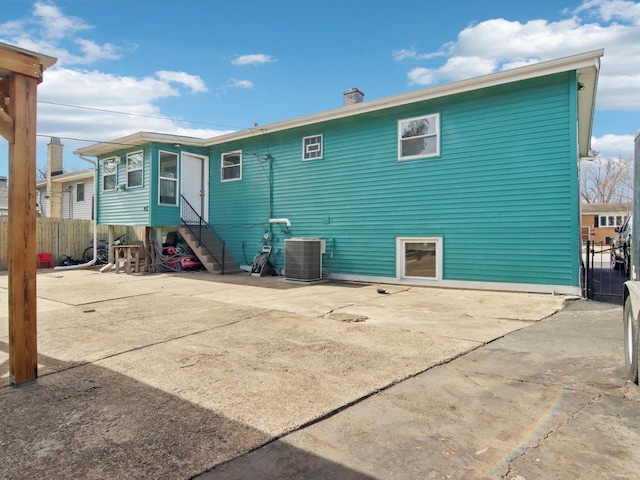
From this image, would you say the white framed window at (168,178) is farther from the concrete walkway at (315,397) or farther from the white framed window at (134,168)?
the concrete walkway at (315,397)

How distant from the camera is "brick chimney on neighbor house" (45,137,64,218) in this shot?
19984 mm

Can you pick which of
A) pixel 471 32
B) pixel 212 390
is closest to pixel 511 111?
pixel 471 32

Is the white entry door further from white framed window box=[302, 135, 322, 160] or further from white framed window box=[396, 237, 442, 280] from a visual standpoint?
white framed window box=[396, 237, 442, 280]

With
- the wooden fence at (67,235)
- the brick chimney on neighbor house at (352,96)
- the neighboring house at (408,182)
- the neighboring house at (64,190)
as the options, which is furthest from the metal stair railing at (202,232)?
the neighboring house at (64,190)

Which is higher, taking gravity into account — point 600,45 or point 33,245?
point 600,45

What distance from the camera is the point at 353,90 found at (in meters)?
11.5

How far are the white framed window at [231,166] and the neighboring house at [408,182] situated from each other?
0.05 metres

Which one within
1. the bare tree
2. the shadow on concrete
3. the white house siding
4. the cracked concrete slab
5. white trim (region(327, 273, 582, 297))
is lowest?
the shadow on concrete

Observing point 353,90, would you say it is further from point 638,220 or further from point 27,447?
point 27,447

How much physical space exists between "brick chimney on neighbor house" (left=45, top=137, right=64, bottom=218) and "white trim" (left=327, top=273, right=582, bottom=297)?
55.8 ft

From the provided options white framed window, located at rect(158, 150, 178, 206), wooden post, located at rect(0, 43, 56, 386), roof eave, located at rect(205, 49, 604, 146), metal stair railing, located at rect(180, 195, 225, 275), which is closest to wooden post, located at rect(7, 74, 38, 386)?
wooden post, located at rect(0, 43, 56, 386)

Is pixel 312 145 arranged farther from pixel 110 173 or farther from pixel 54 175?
pixel 54 175

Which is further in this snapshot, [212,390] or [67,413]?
[212,390]

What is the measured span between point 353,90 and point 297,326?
8.26 meters
